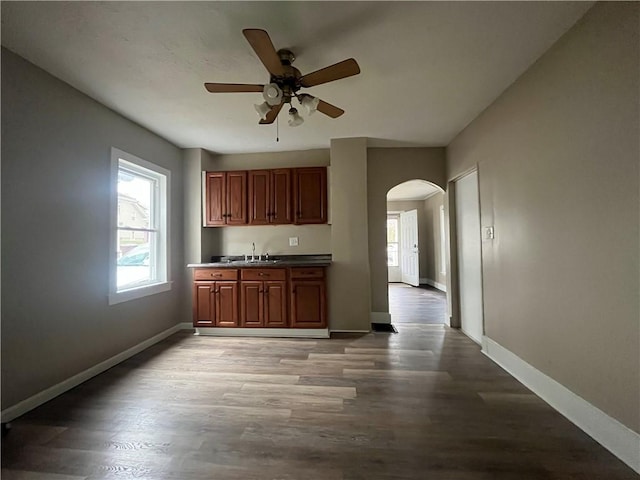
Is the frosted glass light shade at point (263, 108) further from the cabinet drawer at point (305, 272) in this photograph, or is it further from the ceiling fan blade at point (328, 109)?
the cabinet drawer at point (305, 272)

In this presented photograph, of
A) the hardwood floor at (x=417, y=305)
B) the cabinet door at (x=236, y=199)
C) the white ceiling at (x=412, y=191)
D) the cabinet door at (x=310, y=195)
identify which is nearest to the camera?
the cabinet door at (x=310, y=195)

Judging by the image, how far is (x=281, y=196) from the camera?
405 cm

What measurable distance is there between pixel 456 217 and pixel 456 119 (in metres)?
1.32

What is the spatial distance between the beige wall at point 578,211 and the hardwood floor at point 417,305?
1775 millimetres

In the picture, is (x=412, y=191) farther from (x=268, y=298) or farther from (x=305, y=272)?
(x=268, y=298)

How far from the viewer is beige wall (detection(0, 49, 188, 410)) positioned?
2.02 meters

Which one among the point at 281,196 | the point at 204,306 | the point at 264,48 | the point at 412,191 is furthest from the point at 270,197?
the point at 412,191

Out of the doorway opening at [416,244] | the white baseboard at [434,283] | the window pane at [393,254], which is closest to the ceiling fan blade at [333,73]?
the doorway opening at [416,244]

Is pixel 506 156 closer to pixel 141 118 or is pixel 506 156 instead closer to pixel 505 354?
pixel 505 354

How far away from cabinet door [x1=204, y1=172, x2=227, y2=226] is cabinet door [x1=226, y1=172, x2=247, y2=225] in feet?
0.25

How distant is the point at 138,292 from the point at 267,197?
195 centimetres

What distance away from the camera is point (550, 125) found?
207cm

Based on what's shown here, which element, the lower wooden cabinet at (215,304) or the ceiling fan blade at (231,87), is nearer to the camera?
the ceiling fan blade at (231,87)

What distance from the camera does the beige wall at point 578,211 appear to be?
1.52 meters
